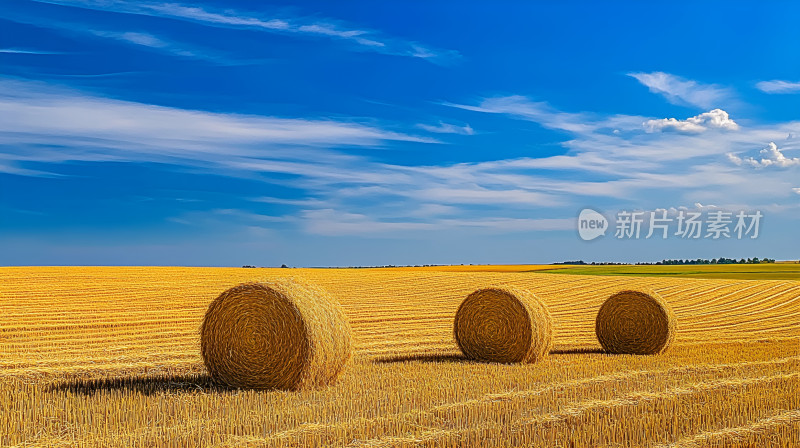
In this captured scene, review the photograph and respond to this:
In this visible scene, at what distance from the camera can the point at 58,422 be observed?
8.02 meters

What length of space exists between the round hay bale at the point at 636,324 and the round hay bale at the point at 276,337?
8.05 metres

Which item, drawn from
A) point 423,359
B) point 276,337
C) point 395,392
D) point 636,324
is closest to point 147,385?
point 276,337

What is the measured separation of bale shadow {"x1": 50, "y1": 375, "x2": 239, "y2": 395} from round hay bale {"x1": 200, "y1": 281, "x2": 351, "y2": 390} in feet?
1.01

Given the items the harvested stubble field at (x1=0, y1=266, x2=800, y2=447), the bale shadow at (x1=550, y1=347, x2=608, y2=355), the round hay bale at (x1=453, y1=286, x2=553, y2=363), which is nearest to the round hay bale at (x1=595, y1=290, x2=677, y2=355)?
the bale shadow at (x1=550, y1=347, x2=608, y2=355)

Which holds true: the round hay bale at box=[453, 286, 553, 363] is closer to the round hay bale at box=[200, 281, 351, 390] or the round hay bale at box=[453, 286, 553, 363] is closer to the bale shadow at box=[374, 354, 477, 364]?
the bale shadow at box=[374, 354, 477, 364]

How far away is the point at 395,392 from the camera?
31.7ft

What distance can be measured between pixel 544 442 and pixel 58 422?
509 cm

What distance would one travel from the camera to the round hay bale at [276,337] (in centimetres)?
1040

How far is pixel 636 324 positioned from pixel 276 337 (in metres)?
9.33

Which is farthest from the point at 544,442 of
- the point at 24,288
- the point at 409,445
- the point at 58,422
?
the point at 24,288

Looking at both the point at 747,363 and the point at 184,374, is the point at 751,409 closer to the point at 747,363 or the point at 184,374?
the point at 747,363

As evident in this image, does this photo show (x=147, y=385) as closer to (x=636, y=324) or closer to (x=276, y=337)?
(x=276, y=337)

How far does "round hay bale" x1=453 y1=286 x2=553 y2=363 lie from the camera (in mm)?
13758

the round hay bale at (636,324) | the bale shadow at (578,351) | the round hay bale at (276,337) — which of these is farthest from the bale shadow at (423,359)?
the round hay bale at (636,324)
